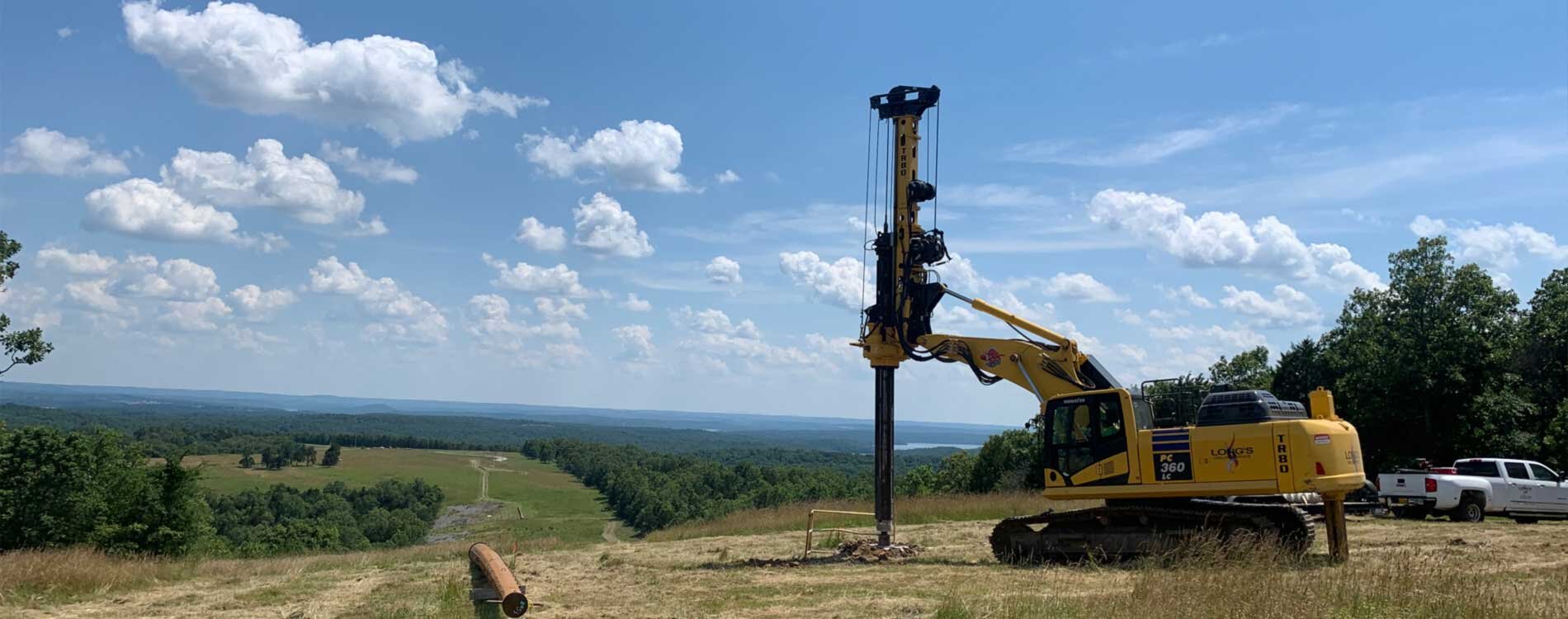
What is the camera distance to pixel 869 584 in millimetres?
13336

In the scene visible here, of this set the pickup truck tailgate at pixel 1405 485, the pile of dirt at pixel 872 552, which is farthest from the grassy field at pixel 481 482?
the pile of dirt at pixel 872 552

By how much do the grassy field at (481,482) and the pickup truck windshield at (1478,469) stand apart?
52864 mm

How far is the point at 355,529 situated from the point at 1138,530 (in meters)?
74.0

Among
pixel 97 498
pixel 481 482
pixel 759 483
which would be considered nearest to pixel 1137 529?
pixel 97 498

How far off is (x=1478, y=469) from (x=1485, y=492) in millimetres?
713

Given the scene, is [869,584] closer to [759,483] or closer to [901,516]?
[901,516]

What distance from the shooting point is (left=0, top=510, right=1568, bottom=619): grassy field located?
9250 mm

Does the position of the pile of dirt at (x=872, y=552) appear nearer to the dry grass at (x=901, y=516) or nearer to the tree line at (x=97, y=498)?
the dry grass at (x=901, y=516)

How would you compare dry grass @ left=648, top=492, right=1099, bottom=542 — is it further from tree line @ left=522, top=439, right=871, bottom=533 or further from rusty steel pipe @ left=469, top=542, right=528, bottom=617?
tree line @ left=522, top=439, right=871, bottom=533

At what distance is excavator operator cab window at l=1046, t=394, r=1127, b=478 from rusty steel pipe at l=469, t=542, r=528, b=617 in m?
8.33

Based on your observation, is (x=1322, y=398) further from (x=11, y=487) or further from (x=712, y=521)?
(x=11, y=487)

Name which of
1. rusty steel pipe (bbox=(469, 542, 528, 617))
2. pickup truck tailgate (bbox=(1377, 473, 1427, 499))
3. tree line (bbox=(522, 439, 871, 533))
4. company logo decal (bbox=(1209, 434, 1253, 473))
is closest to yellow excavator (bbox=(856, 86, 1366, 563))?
company logo decal (bbox=(1209, 434, 1253, 473))

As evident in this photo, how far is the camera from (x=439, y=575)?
16172 mm

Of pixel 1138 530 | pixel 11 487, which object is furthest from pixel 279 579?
pixel 11 487
